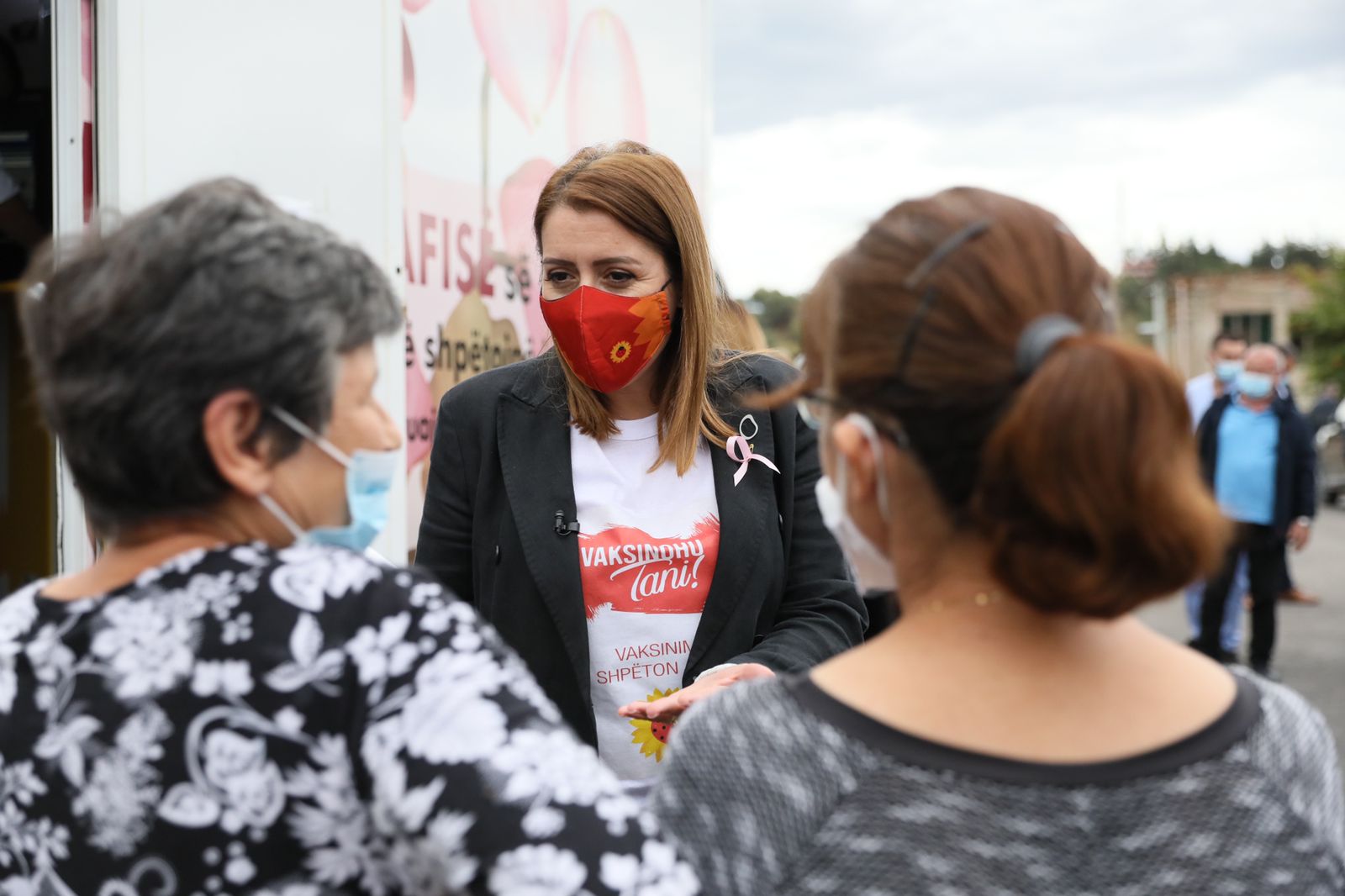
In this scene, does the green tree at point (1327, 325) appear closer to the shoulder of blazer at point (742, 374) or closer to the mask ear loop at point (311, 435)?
the shoulder of blazer at point (742, 374)

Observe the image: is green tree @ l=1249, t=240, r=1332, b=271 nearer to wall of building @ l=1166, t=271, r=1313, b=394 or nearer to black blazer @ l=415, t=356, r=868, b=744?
wall of building @ l=1166, t=271, r=1313, b=394

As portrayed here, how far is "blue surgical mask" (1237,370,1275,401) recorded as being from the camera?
7.02 meters

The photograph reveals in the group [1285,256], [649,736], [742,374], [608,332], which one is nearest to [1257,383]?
[742,374]

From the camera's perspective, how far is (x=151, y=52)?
87.5 inches

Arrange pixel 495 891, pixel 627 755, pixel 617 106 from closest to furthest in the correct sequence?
pixel 495 891 → pixel 627 755 → pixel 617 106

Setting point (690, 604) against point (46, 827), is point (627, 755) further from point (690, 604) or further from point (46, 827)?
point (46, 827)

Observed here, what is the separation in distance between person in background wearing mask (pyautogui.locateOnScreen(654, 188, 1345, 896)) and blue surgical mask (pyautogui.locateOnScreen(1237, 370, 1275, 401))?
647 centimetres

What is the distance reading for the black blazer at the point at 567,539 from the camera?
2111mm

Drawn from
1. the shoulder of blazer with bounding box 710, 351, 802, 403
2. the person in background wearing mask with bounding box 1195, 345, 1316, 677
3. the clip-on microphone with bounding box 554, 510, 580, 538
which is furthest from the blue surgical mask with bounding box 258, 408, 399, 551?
the person in background wearing mask with bounding box 1195, 345, 1316, 677

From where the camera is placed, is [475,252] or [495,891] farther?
[475,252]

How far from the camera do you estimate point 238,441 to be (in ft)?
3.65

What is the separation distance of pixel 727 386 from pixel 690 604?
42 centimetres

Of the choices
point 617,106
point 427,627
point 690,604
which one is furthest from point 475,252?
point 427,627

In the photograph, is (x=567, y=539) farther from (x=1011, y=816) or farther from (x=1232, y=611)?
(x=1232, y=611)
